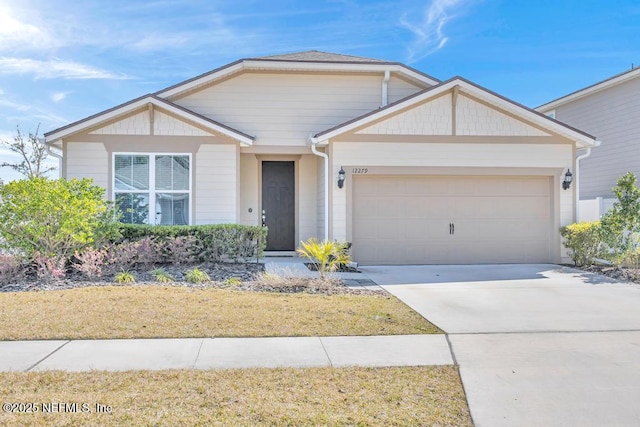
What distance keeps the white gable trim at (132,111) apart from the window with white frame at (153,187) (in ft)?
2.97

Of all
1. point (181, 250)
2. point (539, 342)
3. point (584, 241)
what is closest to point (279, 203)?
point (181, 250)

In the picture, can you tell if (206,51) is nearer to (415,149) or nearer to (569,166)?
(415,149)

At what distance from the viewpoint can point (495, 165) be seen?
12523 millimetres

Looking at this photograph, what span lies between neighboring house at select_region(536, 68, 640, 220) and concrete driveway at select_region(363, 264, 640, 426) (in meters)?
7.12

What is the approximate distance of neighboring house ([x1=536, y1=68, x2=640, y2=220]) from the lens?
15891mm

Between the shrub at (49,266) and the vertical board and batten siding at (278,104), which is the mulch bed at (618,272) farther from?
the shrub at (49,266)

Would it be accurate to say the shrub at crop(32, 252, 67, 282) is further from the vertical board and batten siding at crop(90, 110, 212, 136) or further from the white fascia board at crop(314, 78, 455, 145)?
the white fascia board at crop(314, 78, 455, 145)

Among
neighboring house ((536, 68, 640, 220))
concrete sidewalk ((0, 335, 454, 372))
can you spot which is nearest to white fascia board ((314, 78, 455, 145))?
neighboring house ((536, 68, 640, 220))

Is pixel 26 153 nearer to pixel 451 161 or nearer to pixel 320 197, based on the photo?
pixel 320 197

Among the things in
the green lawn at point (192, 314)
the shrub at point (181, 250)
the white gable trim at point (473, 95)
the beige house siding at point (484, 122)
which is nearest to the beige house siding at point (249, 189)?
the white gable trim at point (473, 95)

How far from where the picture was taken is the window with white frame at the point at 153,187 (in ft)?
39.2

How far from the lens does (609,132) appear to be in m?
16.9

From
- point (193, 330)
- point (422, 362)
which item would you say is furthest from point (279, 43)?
point (422, 362)

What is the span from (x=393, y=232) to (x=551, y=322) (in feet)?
20.2
